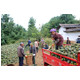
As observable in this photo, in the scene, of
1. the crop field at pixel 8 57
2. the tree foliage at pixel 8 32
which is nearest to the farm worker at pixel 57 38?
the crop field at pixel 8 57

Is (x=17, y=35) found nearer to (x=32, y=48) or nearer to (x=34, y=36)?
(x=34, y=36)

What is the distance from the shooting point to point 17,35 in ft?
29.5

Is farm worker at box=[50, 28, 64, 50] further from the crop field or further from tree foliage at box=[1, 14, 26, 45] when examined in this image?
tree foliage at box=[1, 14, 26, 45]

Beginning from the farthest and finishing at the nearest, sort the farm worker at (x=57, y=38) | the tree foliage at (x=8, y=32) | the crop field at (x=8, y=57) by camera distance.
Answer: the tree foliage at (x=8, y=32)
the crop field at (x=8, y=57)
the farm worker at (x=57, y=38)

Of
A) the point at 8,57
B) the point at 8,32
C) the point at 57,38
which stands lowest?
the point at 8,57

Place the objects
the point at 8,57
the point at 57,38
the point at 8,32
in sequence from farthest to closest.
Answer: the point at 8,32 < the point at 8,57 < the point at 57,38

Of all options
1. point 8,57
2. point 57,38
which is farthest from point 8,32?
point 57,38

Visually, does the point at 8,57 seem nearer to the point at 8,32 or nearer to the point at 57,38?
the point at 57,38

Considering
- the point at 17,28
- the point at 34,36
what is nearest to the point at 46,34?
the point at 34,36

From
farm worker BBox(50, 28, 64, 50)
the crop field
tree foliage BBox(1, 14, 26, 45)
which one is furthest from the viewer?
tree foliage BBox(1, 14, 26, 45)

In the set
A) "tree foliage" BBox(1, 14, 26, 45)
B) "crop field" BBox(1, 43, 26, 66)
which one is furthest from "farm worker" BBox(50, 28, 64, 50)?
"tree foliage" BBox(1, 14, 26, 45)

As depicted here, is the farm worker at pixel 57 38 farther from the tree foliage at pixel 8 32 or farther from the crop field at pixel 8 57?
the tree foliage at pixel 8 32

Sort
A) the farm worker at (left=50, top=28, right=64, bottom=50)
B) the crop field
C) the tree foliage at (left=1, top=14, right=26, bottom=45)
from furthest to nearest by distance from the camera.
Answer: the tree foliage at (left=1, top=14, right=26, bottom=45)
the crop field
the farm worker at (left=50, top=28, right=64, bottom=50)

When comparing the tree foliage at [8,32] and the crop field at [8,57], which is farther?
the tree foliage at [8,32]
